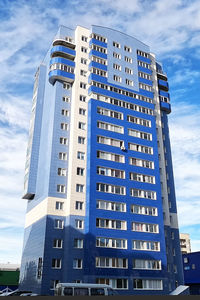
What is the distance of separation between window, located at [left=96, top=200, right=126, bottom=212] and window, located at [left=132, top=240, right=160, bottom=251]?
6.73 meters

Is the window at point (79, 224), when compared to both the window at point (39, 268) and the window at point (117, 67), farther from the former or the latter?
the window at point (117, 67)

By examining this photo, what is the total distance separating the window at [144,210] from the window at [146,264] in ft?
29.8

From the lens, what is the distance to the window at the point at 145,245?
2164 inches

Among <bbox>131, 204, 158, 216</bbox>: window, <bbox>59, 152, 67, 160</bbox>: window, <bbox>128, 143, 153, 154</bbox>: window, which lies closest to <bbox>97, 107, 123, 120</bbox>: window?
<bbox>128, 143, 153, 154</bbox>: window

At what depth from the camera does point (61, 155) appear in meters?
58.9

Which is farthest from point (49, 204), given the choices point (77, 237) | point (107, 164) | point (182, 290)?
point (182, 290)

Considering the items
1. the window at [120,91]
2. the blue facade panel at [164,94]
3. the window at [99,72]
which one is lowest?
the window at [120,91]

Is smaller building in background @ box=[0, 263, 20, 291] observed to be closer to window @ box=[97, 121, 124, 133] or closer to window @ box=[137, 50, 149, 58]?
window @ box=[97, 121, 124, 133]

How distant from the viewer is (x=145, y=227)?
188ft

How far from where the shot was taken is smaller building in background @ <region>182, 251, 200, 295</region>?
268 ft

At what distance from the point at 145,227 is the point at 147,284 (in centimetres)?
1039

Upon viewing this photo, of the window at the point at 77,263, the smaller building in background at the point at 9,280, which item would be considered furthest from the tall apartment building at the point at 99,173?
the smaller building in background at the point at 9,280

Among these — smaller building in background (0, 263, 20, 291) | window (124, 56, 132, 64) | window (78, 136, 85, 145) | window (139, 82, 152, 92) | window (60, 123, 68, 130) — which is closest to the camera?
window (78, 136, 85, 145)

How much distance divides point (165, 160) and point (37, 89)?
125 feet
